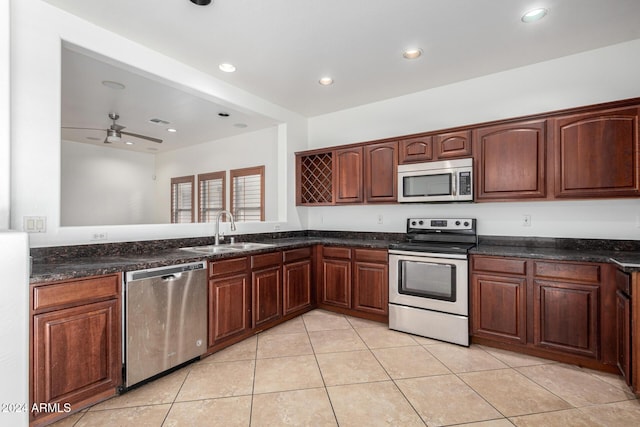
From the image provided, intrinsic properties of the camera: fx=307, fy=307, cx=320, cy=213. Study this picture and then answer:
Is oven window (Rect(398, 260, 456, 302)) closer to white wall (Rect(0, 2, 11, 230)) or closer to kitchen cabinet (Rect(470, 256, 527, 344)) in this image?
kitchen cabinet (Rect(470, 256, 527, 344))

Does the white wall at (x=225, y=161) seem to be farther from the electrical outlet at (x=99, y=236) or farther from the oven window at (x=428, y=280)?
the oven window at (x=428, y=280)

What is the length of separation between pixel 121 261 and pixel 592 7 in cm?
384

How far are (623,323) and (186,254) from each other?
130 inches

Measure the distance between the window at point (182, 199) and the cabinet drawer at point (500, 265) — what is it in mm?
5811

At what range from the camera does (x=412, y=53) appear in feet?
9.29

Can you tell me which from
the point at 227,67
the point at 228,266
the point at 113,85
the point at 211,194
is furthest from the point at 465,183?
the point at 211,194

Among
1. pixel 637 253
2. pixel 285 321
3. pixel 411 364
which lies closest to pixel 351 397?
pixel 411 364

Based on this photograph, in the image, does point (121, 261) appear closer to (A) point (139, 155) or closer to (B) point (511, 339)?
(B) point (511, 339)

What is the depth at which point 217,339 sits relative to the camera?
2674mm

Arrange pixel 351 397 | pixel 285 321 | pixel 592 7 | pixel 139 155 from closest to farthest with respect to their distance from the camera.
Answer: pixel 351 397
pixel 592 7
pixel 285 321
pixel 139 155

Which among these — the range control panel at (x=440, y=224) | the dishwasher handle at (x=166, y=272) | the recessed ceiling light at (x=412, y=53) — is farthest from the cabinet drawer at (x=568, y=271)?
the dishwasher handle at (x=166, y=272)

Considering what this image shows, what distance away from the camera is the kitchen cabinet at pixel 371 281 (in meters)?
3.35

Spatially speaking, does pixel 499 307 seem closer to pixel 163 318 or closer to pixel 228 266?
pixel 228 266

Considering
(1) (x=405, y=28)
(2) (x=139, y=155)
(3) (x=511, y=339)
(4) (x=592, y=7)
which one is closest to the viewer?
(4) (x=592, y=7)
